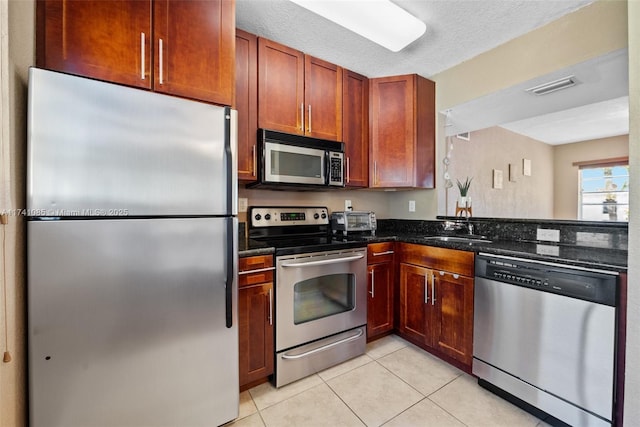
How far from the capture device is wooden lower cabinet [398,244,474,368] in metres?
1.75

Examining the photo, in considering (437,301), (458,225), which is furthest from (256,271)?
(458,225)

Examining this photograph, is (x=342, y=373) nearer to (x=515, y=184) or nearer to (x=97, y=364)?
(x=97, y=364)

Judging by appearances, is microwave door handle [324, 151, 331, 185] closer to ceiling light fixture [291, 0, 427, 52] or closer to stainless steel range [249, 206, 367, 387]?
stainless steel range [249, 206, 367, 387]

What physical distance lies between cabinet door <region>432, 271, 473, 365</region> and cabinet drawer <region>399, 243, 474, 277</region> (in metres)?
0.05

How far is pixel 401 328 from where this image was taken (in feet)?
7.23

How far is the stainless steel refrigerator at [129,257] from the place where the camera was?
38.5 inches

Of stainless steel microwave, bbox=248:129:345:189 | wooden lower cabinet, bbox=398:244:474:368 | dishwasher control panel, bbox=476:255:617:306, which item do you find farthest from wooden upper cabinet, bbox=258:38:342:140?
dishwasher control panel, bbox=476:255:617:306

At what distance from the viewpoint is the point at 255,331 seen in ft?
5.20

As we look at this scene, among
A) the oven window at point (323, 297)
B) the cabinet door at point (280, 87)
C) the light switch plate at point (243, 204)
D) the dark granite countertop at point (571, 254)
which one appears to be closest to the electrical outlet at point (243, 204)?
the light switch plate at point (243, 204)

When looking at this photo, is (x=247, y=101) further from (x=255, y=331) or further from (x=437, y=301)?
(x=437, y=301)

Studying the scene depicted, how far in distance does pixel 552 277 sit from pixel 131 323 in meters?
2.03

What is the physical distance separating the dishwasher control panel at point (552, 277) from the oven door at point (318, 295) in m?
0.82

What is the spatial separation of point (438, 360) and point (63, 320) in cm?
223

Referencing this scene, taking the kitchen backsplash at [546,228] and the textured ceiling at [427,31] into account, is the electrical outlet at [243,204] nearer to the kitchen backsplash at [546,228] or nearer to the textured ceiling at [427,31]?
the textured ceiling at [427,31]
